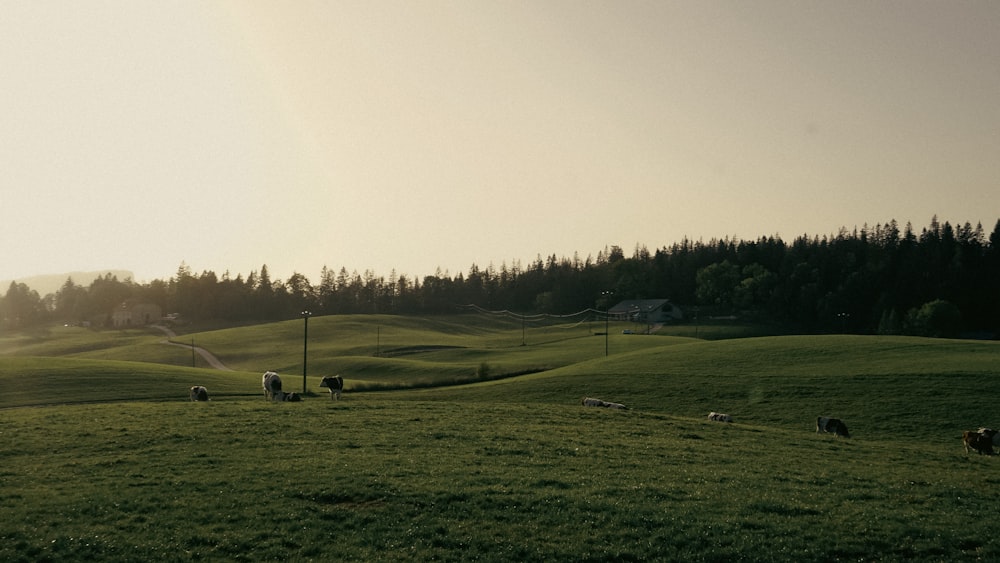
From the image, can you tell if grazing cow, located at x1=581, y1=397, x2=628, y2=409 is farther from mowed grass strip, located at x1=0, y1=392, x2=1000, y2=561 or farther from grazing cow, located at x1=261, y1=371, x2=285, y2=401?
grazing cow, located at x1=261, y1=371, x2=285, y2=401

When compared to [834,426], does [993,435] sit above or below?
above

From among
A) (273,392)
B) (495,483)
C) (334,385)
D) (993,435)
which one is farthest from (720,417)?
(273,392)

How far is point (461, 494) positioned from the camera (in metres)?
20.0

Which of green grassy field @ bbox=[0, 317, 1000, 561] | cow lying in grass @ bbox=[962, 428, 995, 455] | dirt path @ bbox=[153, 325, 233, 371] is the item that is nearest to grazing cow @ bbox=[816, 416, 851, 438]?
green grassy field @ bbox=[0, 317, 1000, 561]

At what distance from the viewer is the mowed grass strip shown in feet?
54.8

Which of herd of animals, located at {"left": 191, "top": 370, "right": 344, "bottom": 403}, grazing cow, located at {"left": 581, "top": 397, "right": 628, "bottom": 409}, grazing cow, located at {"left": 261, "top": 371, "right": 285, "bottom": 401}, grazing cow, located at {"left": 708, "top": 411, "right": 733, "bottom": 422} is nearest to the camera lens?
herd of animals, located at {"left": 191, "top": 370, "right": 344, "bottom": 403}

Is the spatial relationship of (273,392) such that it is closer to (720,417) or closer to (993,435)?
(720,417)

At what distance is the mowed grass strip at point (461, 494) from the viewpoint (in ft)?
54.8

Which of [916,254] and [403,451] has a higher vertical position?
[916,254]

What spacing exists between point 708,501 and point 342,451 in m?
13.0

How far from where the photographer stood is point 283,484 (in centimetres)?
2108

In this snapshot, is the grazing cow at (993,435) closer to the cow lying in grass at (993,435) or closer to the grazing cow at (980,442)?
the cow lying in grass at (993,435)

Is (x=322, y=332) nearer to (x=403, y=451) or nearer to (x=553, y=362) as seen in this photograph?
(x=553, y=362)

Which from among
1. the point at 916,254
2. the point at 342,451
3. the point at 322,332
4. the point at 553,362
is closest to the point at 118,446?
the point at 342,451
